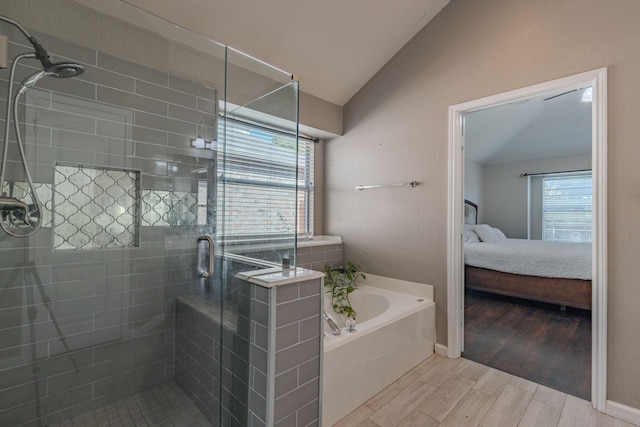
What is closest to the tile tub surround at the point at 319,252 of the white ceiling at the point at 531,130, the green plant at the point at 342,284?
the green plant at the point at 342,284

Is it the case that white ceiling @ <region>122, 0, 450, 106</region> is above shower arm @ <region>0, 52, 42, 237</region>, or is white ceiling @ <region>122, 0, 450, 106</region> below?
above

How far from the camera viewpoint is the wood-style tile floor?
1645 mm

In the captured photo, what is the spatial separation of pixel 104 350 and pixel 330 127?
250 cm

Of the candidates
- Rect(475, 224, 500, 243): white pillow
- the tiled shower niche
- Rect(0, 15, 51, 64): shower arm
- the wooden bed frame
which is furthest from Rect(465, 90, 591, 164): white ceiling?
Rect(0, 15, 51, 64): shower arm

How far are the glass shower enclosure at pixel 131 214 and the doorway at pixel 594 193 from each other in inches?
52.2

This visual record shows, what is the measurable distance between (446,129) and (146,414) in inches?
105

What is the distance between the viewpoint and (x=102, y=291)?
163 centimetres

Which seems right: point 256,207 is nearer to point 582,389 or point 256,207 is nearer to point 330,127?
point 330,127

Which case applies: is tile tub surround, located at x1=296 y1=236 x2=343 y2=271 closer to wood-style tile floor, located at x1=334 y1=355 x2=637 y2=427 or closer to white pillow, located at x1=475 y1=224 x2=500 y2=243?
wood-style tile floor, located at x1=334 y1=355 x2=637 y2=427

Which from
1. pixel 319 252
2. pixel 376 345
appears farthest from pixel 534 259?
pixel 376 345

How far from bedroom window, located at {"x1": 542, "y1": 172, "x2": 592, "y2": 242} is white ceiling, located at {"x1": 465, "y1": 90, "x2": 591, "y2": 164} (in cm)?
53

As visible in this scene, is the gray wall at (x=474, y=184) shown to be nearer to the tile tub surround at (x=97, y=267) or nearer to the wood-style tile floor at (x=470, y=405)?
the wood-style tile floor at (x=470, y=405)

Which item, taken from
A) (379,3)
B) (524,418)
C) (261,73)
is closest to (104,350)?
(261,73)

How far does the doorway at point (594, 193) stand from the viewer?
5.65 feet
